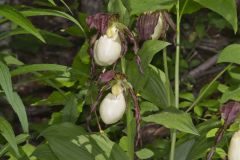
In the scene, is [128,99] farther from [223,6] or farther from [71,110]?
[223,6]

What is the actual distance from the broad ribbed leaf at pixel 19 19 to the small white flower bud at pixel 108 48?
25 cm

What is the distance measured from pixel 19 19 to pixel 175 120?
47cm

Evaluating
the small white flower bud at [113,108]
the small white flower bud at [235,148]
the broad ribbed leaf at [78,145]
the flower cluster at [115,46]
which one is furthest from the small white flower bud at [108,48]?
the small white flower bud at [235,148]

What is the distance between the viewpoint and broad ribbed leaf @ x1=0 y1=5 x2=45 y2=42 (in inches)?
46.1

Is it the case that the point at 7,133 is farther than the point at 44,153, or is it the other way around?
the point at 44,153

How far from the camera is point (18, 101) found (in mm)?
1376

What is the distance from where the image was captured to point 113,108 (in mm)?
1445

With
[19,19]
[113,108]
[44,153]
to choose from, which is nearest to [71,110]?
[44,153]

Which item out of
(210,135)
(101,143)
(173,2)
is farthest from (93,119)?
(173,2)

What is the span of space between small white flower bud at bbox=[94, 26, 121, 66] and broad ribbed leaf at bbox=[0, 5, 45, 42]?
0.25 m

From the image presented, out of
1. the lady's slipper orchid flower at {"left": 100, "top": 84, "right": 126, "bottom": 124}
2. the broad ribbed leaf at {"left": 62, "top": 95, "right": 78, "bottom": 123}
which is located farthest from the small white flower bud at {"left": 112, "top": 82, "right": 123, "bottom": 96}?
the broad ribbed leaf at {"left": 62, "top": 95, "right": 78, "bottom": 123}

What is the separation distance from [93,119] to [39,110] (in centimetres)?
65

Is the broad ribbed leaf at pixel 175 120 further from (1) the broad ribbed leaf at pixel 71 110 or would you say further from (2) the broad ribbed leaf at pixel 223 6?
(1) the broad ribbed leaf at pixel 71 110

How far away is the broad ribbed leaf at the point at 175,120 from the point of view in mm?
1321
